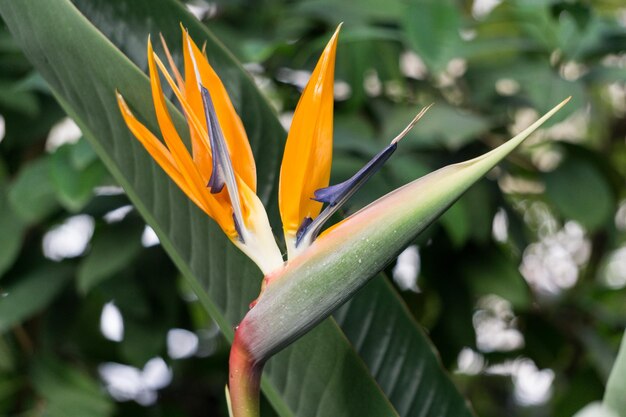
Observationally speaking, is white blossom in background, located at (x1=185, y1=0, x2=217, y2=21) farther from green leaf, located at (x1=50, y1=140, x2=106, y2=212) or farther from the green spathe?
the green spathe

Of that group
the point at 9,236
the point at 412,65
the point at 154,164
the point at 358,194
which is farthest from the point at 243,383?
the point at 412,65

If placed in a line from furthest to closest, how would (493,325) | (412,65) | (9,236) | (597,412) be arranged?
1. (493,325)
2. (412,65)
3. (9,236)
4. (597,412)

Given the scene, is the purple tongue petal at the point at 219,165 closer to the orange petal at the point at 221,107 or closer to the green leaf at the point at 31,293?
the orange petal at the point at 221,107

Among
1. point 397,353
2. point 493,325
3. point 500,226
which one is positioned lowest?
point 493,325

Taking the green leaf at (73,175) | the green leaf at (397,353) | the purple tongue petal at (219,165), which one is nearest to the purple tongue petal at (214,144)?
the purple tongue petal at (219,165)

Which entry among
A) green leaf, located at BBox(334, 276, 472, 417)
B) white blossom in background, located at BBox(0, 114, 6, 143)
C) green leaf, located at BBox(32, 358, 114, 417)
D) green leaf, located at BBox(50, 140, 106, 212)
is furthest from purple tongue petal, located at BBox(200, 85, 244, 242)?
white blossom in background, located at BBox(0, 114, 6, 143)

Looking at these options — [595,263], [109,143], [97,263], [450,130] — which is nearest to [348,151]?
[450,130]

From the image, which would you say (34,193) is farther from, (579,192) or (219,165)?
(579,192)
